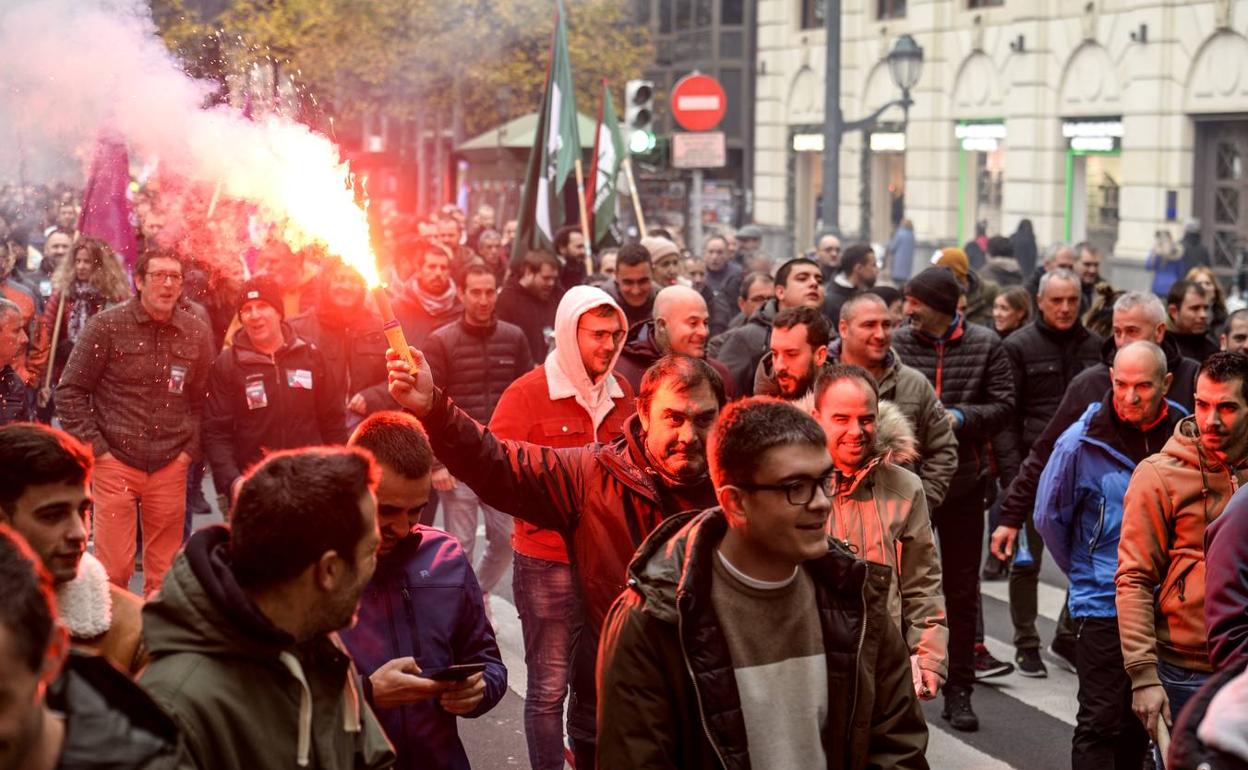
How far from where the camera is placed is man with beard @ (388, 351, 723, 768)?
16.6 ft

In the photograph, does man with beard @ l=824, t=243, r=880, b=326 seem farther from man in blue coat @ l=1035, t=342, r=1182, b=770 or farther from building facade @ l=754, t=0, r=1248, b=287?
building facade @ l=754, t=0, r=1248, b=287

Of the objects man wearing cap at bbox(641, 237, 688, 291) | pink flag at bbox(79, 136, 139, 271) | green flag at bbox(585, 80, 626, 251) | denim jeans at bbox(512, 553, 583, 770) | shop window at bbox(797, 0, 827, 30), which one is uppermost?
shop window at bbox(797, 0, 827, 30)

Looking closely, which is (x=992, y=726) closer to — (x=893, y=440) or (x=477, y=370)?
(x=893, y=440)

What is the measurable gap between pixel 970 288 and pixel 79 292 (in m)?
6.35

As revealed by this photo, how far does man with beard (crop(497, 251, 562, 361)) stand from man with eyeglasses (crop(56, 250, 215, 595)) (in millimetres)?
3904

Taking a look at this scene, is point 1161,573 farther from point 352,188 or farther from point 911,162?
point 911,162

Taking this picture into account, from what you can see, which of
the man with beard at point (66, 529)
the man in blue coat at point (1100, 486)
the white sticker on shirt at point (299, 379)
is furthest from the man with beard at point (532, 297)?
the man with beard at point (66, 529)

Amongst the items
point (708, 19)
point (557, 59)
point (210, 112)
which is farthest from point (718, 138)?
point (708, 19)

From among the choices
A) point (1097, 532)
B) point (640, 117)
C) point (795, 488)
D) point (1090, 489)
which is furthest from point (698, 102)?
point (795, 488)

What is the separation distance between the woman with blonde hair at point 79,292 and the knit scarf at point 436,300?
65.2 inches

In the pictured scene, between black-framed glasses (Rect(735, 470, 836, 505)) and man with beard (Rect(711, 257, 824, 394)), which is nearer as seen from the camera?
black-framed glasses (Rect(735, 470, 836, 505))

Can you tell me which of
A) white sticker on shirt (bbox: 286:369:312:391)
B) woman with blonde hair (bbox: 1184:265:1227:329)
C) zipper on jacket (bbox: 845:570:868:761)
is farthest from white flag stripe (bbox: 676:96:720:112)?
zipper on jacket (bbox: 845:570:868:761)

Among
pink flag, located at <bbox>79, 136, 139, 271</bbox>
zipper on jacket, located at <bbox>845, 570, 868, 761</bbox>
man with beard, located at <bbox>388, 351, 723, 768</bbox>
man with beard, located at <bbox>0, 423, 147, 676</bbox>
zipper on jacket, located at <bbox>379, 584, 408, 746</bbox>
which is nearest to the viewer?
man with beard, located at <bbox>0, 423, 147, 676</bbox>

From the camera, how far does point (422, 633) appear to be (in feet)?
13.8
